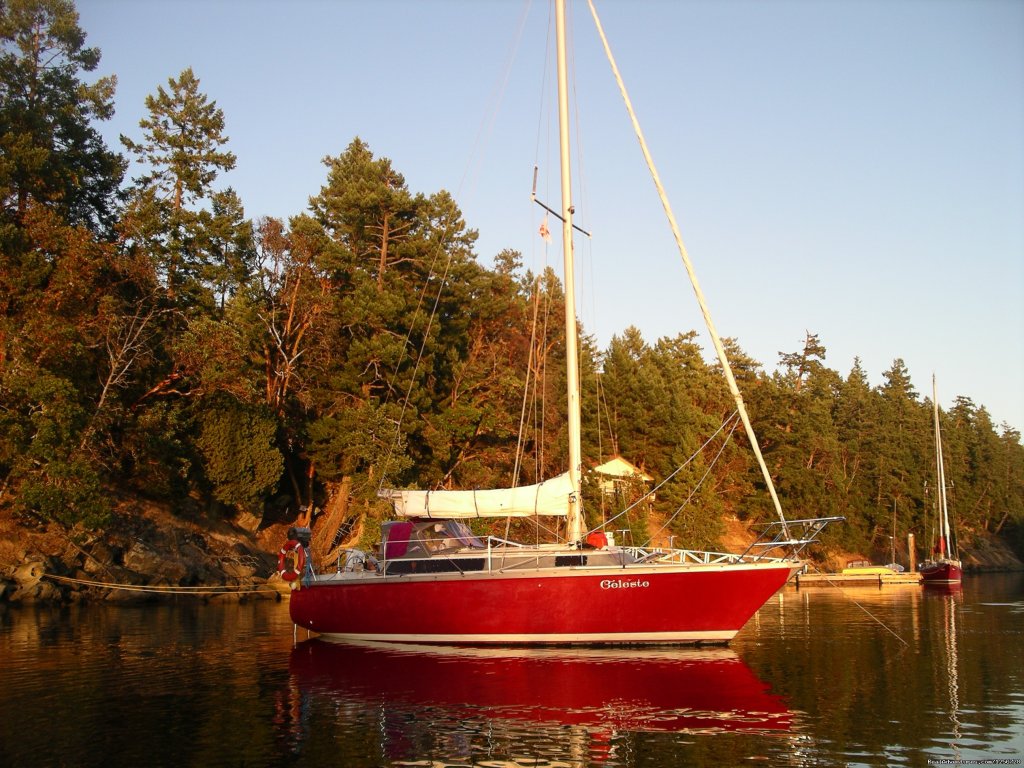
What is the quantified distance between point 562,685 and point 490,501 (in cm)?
614

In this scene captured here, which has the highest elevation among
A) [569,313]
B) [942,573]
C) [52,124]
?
[52,124]

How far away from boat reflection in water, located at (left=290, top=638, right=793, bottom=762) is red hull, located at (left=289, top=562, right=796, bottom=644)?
0.34m

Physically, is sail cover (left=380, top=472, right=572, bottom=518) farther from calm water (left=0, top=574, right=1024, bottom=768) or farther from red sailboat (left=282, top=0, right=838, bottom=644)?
calm water (left=0, top=574, right=1024, bottom=768)

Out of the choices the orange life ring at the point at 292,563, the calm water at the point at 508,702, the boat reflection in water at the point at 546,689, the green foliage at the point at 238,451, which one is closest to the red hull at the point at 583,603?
the boat reflection in water at the point at 546,689

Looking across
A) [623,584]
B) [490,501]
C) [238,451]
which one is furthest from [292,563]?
[238,451]

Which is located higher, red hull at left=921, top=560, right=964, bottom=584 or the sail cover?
the sail cover

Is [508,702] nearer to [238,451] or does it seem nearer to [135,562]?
[135,562]

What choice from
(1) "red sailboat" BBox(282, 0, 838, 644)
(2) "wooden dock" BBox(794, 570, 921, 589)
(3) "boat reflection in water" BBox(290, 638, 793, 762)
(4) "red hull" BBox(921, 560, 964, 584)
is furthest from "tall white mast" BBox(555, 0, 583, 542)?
(4) "red hull" BBox(921, 560, 964, 584)

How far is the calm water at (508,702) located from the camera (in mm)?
10266

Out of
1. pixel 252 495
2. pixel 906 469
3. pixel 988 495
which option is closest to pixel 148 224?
pixel 252 495

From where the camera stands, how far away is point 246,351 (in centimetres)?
3741

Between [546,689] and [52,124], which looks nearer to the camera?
[546,689]

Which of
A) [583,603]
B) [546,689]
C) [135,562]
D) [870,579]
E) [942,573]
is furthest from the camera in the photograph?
[870,579]

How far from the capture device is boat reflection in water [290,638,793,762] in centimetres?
1159
